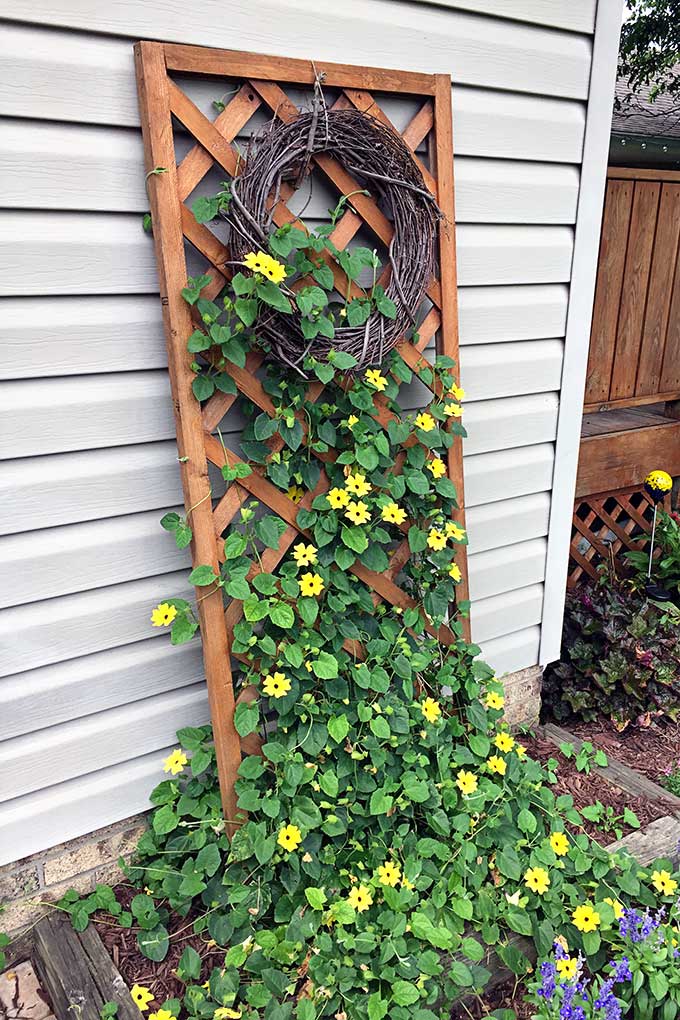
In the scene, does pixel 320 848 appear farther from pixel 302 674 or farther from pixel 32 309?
pixel 32 309

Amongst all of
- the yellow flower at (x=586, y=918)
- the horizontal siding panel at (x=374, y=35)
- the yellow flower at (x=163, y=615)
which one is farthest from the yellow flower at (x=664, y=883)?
the horizontal siding panel at (x=374, y=35)

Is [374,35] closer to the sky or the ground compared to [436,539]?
closer to the sky

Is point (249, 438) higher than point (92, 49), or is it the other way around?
point (92, 49)

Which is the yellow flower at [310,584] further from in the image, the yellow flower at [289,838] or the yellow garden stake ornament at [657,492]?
the yellow garden stake ornament at [657,492]

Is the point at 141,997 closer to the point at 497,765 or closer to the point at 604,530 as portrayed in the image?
the point at 497,765

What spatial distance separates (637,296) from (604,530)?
1074 millimetres

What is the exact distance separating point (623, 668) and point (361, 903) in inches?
59.1

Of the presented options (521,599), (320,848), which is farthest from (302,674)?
(521,599)

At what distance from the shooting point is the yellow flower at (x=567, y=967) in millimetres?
1627

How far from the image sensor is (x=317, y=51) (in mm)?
1690

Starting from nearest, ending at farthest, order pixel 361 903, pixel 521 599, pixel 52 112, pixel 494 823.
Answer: pixel 52 112, pixel 361 903, pixel 494 823, pixel 521 599

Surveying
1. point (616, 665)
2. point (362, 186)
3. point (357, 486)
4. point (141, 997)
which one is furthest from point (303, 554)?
point (616, 665)

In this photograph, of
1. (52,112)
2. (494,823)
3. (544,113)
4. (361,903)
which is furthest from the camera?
(544,113)

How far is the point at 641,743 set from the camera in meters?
2.69
